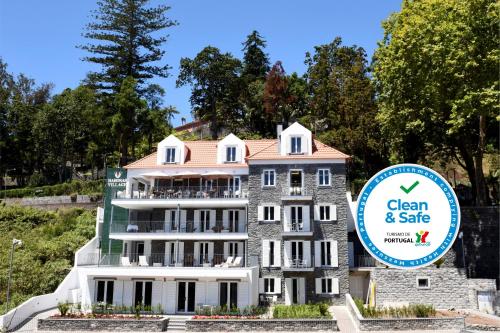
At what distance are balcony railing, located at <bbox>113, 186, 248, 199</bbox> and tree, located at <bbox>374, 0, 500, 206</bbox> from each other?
14.3 m

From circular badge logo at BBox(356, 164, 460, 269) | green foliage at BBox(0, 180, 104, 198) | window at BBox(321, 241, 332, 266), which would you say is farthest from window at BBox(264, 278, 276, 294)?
circular badge logo at BBox(356, 164, 460, 269)

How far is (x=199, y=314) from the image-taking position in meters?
27.0

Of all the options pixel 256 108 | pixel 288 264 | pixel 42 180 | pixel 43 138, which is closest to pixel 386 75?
pixel 288 264

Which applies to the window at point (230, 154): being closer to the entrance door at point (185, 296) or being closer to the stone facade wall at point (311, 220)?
the stone facade wall at point (311, 220)

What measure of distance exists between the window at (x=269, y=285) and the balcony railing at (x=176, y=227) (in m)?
3.72

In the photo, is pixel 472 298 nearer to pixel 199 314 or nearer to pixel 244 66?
pixel 199 314

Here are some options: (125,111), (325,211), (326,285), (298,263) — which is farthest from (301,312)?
(125,111)

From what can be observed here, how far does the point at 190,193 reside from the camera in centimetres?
3331

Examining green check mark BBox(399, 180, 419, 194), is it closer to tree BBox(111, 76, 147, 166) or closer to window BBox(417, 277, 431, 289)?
window BBox(417, 277, 431, 289)

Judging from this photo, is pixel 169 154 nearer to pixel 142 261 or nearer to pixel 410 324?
pixel 142 261

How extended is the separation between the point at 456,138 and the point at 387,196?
33022 millimetres

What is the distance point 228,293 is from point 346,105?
896 inches

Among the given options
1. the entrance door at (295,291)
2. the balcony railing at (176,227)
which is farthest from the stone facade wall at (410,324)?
the balcony railing at (176,227)

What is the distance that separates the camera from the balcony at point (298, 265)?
30266 millimetres
